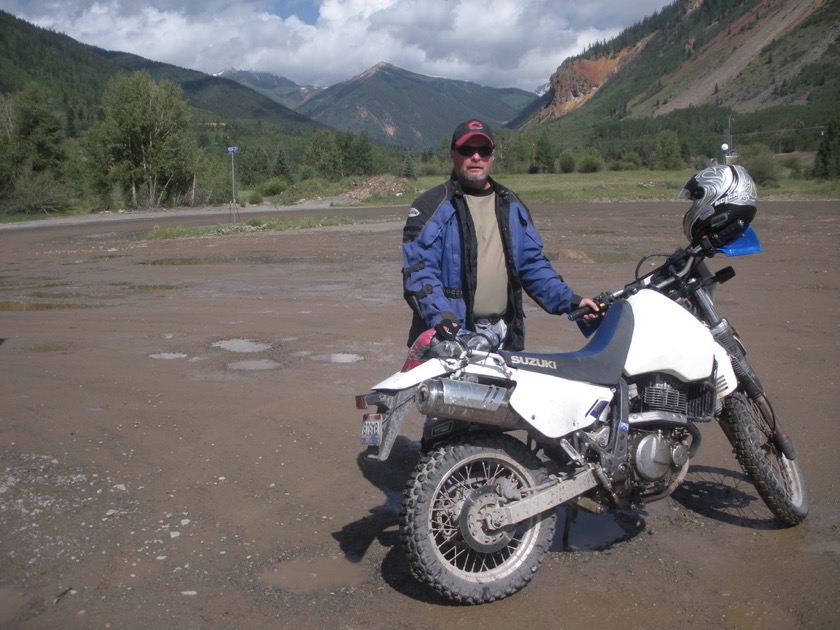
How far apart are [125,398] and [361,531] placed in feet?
10.4

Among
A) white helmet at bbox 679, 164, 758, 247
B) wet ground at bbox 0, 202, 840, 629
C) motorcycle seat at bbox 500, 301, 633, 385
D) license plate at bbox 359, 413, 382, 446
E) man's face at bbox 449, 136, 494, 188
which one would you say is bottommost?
wet ground at bbox 0, 202, 840, 629

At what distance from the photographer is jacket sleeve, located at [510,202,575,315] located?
4262 millimetres

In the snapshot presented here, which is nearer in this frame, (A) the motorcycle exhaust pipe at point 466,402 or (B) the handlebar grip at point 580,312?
(A) the motorcycle exhaust pipe at point 466,402

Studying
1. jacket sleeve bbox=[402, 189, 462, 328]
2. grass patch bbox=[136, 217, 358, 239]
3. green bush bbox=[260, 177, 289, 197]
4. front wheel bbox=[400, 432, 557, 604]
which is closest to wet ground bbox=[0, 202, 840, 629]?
front wheel bbox=[400, 432, 557, 604]

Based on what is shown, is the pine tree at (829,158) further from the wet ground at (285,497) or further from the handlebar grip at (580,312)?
the handlebar grip at (580,312)

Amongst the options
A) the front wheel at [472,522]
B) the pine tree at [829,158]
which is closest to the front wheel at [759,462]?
the front wheel at [472,522]

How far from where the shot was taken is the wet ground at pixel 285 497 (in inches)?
136

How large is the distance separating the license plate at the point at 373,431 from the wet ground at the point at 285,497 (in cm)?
76

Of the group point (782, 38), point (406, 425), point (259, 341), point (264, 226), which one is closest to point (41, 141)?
point (264, 226)

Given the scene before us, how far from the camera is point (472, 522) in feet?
11.2

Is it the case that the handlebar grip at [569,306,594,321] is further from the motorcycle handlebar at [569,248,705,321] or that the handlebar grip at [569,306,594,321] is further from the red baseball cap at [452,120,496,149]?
the red baseball cap at [452,120,496,149]

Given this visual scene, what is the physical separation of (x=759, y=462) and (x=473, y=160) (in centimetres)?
214

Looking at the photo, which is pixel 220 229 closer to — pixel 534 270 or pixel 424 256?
pixel 534 270

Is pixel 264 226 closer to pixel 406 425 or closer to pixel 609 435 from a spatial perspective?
pixel 406 425
